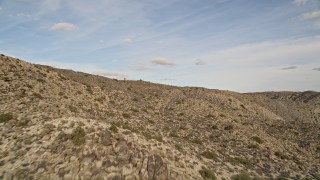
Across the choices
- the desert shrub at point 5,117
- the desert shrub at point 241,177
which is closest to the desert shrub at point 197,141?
the desert shrub at point 241,177

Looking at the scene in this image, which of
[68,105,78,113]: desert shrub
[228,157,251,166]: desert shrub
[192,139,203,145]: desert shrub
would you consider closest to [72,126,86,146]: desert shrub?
[68,105,78,113]: desert shrub

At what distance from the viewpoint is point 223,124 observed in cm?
4672

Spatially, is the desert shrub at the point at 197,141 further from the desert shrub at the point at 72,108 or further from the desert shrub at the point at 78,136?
the desert shrub at the point at 78,136

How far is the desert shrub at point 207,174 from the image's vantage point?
27719 millimetres

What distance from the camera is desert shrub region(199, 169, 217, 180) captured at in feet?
90.9

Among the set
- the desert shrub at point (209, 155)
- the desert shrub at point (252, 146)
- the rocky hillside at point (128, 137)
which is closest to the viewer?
the rocky hillside at point (128, 137)

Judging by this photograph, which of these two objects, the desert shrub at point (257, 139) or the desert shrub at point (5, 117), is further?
the desert shrub at point (257, 139)

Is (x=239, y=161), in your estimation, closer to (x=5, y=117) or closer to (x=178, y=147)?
(x=178, y=147)

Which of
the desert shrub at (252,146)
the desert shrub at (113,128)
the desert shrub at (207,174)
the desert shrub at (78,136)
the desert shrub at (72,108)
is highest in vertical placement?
the desert shrub at (72,108)

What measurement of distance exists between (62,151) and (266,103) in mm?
75414

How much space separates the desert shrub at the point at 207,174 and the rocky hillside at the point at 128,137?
0.29 feet

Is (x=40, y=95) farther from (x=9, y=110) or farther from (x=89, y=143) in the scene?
(x=89, y=143)

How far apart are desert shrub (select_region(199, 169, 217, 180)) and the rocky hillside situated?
0.29 feet

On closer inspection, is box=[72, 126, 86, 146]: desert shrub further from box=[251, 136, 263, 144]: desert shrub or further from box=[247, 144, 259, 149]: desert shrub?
box=[251, 136, 263, 144]: desert shrub
